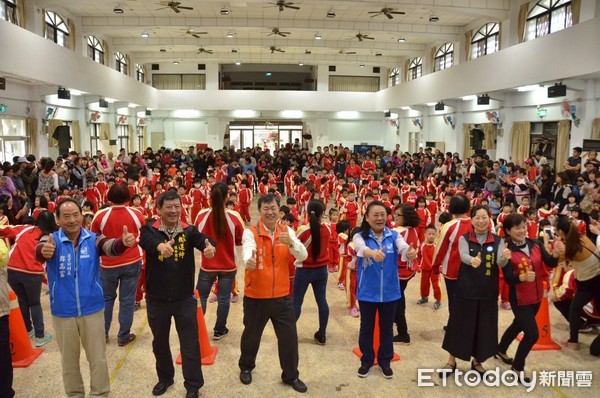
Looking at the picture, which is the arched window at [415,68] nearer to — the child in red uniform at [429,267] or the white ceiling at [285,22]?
the white ceiling at [285,22]

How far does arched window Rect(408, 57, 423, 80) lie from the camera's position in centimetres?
2292

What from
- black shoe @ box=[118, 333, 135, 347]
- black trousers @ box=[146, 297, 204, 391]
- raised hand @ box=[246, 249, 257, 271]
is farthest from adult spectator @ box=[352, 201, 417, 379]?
black shoe @ box=[118, 333, 135, 347]

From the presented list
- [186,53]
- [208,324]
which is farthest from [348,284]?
[186,53]

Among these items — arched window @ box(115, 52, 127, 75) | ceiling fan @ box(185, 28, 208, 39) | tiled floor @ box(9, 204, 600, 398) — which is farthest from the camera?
arched window @ box(115, 52, 127, 75)

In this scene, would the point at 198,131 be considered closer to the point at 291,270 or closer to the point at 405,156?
the point at 405,156

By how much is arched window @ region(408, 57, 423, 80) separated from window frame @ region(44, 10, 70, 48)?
15.5 meters

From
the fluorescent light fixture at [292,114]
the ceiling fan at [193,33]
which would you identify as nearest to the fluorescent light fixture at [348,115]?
the fluorescent light fixture at [292,114]

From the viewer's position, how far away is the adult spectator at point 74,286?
11.1ft

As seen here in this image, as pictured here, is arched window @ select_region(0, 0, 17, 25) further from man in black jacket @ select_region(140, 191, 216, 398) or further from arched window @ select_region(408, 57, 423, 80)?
arched window @ select_region(408, 57, 423, 80)

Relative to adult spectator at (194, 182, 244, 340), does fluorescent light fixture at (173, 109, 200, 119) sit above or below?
above

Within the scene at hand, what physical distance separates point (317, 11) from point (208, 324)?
43.1 feet

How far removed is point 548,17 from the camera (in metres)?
13.4

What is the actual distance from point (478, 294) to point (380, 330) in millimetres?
898

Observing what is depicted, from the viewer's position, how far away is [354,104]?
1020 inches
